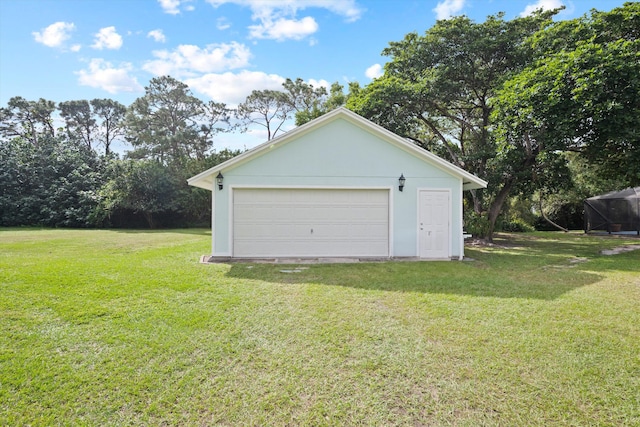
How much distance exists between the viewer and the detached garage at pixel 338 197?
30.7ft

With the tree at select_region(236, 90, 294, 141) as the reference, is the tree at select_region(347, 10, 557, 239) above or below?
below

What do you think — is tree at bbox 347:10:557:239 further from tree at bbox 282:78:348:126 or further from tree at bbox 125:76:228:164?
tree at bbox 125:76:228:164

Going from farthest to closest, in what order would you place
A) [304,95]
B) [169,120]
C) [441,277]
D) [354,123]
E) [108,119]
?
[108,119], [169,120], [304,95], [354,123], [441,277]

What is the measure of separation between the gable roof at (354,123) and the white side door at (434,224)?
788 mm

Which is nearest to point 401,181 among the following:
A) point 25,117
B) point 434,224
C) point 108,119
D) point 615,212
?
point 434,224

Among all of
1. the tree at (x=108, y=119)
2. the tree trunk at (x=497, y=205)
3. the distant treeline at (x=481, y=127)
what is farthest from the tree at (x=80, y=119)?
the tree trunk at (x=497, y=205)

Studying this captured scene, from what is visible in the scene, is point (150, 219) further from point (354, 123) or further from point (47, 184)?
point (354, 123)

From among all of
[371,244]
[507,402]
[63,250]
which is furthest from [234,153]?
[507,402]

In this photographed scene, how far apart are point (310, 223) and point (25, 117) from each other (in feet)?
127

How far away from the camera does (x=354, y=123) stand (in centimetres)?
948

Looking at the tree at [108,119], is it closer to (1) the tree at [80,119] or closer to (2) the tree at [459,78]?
(1) the tree at [80,119]

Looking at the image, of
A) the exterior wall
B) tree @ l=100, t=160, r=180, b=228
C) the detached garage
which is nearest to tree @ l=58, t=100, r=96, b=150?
tree @ l=100, t=160, r=180, b=228

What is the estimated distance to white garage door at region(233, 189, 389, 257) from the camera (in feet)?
31.0

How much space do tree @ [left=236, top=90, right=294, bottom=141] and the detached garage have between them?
21.9 m
